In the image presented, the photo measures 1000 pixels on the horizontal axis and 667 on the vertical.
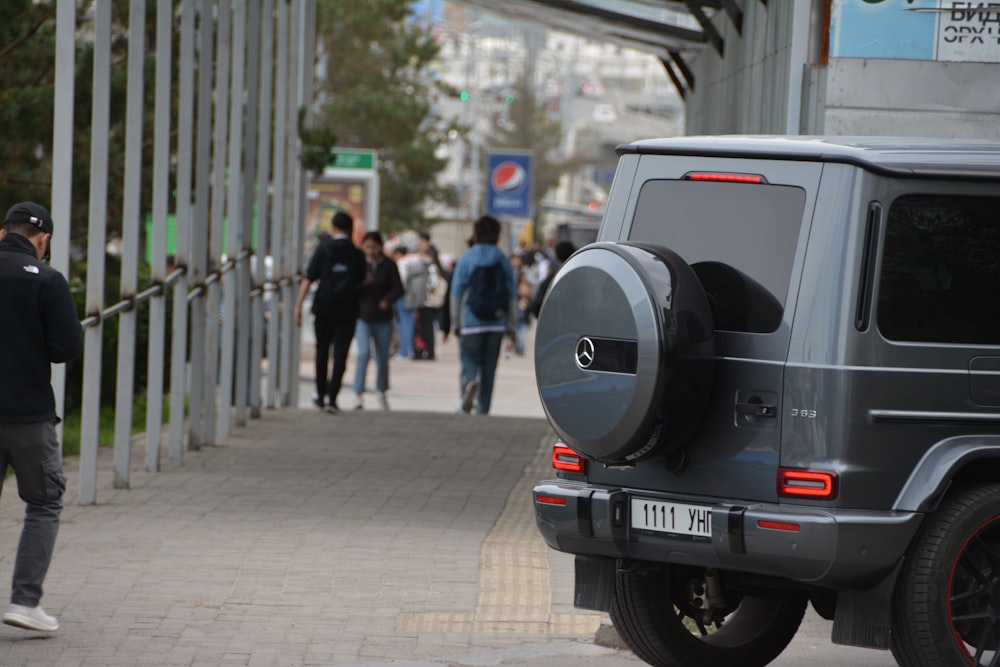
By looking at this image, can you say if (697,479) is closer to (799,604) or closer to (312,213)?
(799,604)

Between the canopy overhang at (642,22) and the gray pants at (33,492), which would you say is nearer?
the gray pants at (33,492)

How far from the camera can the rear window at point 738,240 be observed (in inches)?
233

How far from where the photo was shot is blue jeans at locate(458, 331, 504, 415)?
53.8 ft

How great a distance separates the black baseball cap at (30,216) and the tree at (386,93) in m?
33.6

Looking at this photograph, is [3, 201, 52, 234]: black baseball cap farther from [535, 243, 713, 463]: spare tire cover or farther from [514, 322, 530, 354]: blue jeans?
[514, 322, 530, 354]: blue jeans

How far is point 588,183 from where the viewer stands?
5251 inches

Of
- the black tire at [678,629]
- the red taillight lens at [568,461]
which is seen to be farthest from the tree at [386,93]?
the red taillight lens at [568,461]

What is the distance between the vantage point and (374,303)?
Result: 1833cm

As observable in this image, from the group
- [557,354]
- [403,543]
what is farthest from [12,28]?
[557,354]

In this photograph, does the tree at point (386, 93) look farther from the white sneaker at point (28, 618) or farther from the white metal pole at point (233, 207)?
the white sneaker at point (28, 618)

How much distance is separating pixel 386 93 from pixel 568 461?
40.6 m

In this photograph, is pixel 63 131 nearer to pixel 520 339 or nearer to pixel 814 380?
pixel 814 380

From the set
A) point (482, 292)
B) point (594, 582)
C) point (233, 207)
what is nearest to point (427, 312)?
point (482, 292)

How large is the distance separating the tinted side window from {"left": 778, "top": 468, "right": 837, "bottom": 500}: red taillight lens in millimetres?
525
